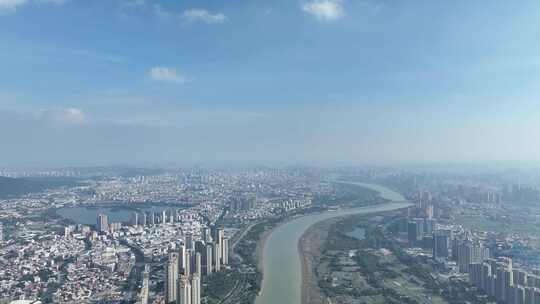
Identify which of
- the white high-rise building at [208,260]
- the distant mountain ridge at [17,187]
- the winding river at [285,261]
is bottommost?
the winding river at [285,261]

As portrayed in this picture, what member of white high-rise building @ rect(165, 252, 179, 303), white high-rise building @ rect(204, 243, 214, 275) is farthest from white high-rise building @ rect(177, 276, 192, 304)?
white high-rise building @ rect(204, 243, 214, 275)

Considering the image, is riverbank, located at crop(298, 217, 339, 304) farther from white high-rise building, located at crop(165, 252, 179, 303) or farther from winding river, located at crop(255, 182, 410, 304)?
white high-rise building, located at crop(165, 252, 179, 303)

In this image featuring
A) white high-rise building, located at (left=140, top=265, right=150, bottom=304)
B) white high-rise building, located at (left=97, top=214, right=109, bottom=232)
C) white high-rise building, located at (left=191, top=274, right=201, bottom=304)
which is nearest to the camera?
white high-rise building, located at (left=191, top=274, right=201, bottom=304)

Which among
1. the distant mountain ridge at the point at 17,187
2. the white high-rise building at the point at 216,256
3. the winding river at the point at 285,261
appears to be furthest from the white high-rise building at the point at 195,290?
the distant mountain ridge at the point at 17,187

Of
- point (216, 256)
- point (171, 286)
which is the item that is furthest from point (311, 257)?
point (171, 286)

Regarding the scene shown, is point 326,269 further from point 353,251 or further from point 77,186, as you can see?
point 77,186

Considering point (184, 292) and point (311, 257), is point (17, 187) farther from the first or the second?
point (184, 292)

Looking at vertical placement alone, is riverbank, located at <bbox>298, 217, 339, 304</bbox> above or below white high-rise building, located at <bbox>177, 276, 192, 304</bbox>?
below

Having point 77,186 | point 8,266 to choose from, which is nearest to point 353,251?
point 8,266

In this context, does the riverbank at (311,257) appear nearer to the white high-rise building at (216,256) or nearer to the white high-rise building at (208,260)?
the white high-rise building at (216,256)
